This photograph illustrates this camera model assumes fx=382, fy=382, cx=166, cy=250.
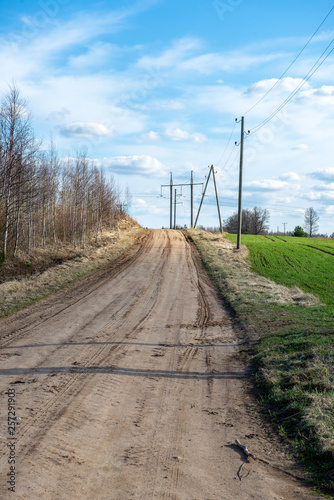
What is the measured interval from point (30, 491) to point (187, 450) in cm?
189

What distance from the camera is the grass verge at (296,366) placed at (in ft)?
15.8

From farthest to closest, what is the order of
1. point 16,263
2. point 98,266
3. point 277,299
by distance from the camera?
point 16,263 → point 98,266 → point 277,299

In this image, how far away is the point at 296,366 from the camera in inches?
289

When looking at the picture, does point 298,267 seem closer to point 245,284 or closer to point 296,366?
point 245,284

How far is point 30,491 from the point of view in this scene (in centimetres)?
386

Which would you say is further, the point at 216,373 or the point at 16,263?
the point at 16,263

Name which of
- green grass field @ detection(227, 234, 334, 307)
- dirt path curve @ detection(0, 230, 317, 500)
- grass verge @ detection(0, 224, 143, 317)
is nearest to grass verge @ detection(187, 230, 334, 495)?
dirt path curve @ detection(0, 230, 317, 500)

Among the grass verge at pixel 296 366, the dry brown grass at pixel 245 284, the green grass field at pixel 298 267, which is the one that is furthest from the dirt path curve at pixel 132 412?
the green grass field at pixel 298 267

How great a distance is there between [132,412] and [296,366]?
Result: 3.38 m

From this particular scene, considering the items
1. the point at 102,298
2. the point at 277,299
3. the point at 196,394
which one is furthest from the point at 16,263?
the point at 196,394

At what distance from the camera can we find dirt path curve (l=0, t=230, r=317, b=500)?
4.09 meters

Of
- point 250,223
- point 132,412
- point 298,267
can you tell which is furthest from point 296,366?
point 250,223

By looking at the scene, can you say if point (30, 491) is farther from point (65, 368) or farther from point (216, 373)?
point (216, 373)

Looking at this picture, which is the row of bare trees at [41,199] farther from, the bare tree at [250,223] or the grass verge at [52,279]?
the bare tree at [250,223]
